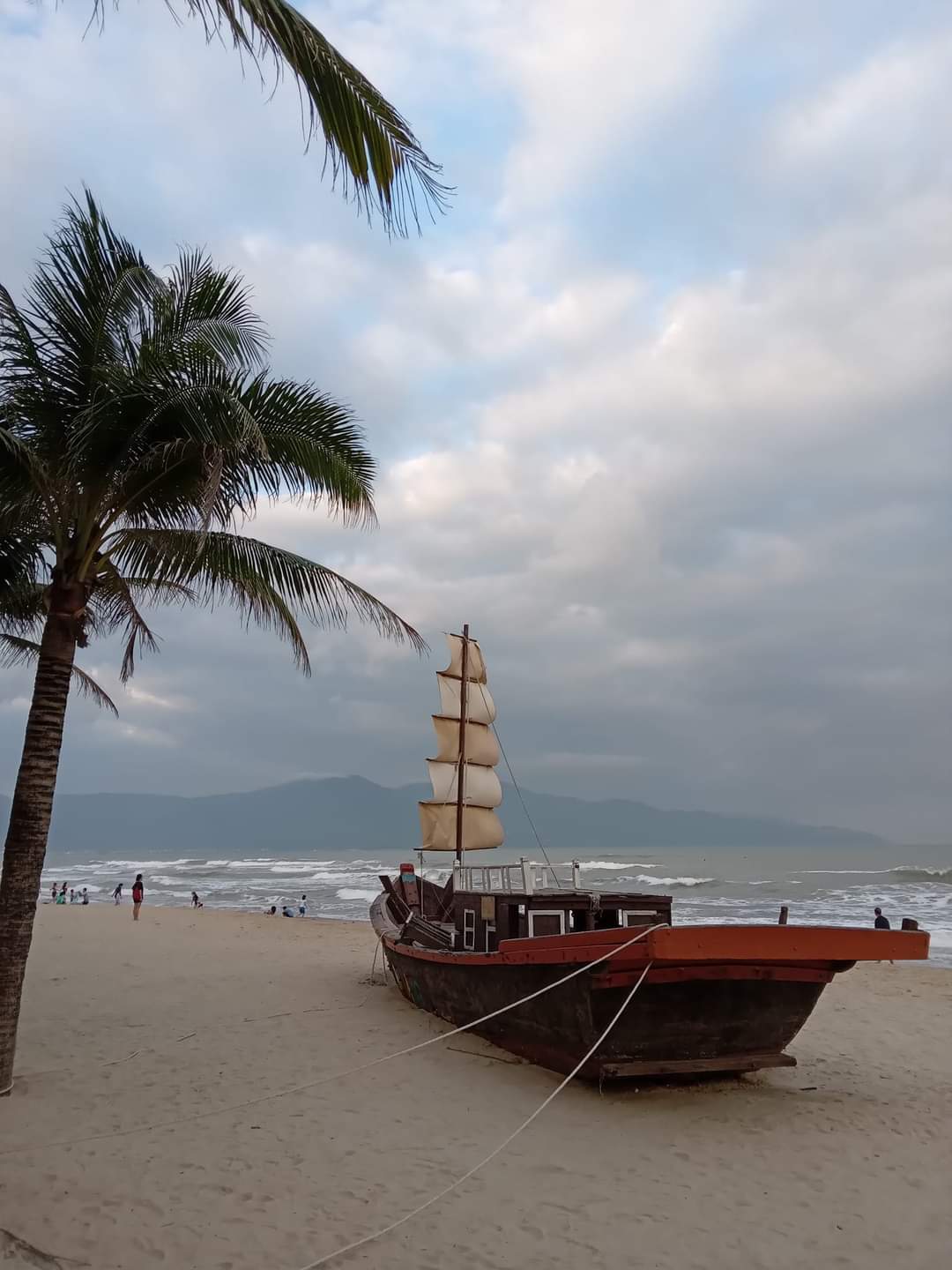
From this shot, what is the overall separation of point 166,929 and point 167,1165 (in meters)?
20.0

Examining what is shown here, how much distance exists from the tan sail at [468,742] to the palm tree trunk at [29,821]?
13222 millimetres

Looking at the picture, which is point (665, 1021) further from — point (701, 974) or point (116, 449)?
point (116, 449)

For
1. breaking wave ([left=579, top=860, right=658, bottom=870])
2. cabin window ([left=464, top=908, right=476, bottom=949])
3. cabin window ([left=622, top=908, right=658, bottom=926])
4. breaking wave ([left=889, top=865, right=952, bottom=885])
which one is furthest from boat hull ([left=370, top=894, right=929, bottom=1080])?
breaking wave ([left=579, top=860, right=658, bottom=870])

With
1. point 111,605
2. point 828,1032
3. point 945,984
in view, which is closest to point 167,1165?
point 111,605

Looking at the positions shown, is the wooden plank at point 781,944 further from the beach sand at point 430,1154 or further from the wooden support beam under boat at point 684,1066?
the beach sand at point 430,1154

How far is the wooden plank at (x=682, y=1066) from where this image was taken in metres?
7.30

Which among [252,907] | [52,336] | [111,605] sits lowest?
[252,907]

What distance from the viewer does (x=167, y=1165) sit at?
5.59m

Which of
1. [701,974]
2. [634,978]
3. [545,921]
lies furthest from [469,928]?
[701,974]

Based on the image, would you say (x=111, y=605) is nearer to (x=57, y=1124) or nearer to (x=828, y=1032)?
(x=57, y=1124)

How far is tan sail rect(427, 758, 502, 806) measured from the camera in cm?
1959

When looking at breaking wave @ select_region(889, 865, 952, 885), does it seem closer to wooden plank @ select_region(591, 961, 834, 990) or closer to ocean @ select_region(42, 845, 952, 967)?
ocean @ select_region(42, 845, 952, 967)

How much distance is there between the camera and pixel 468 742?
1998cm

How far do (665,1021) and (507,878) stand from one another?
3785 mm
